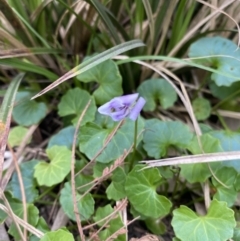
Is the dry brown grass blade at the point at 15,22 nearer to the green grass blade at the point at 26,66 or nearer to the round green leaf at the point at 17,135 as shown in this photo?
the green grass blade at the point at 26,66

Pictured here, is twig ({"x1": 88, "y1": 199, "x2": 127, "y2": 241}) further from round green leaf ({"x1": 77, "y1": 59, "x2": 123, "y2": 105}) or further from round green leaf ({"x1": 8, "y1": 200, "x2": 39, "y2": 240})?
round green leaf ({"x1": 77, "y1": 59, "x2": 123, "y2": 105})

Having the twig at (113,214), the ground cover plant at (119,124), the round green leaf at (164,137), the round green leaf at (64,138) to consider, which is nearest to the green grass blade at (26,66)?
the ground cover plant at (119,124)

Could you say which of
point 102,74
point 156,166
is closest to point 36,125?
point 102,74

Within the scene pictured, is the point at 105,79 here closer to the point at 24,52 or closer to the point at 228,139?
the point at 24,52

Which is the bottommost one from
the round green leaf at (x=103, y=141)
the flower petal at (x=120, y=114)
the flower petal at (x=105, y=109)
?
the round green leaf at (x=103, y=141)

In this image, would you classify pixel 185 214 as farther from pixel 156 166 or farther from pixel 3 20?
pixel 3 20
